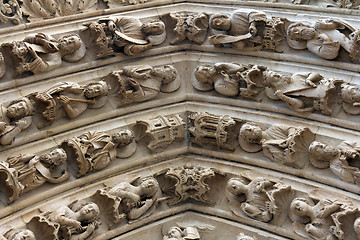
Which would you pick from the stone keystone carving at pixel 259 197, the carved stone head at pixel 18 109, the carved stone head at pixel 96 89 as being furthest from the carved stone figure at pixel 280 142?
the carved stone head at pixel 18 109

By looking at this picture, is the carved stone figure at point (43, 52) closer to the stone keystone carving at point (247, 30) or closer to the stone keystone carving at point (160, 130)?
the stone keystone carving at point (160, 130)

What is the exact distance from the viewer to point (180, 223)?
27.6 ft

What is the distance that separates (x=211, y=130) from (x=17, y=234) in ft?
6.98

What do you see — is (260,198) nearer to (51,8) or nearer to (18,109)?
(18,109)

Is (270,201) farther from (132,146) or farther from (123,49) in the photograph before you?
(123,49)

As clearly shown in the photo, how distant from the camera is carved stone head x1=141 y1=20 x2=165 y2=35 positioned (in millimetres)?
9031

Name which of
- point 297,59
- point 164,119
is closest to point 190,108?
point 164,119

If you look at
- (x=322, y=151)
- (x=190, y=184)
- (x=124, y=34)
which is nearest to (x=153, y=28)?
(x=124, y=34)

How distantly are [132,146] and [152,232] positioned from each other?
841 millimetres

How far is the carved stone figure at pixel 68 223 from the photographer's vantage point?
7715mm

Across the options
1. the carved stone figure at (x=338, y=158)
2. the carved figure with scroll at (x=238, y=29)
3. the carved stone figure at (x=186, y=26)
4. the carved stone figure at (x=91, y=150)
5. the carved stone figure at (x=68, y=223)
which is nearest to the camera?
the carved stone figure at (x=68, y=223)

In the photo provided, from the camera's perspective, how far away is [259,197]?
8156mm

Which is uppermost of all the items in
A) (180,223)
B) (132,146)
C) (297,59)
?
(297,59)

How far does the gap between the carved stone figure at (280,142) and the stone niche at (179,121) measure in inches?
0.5
